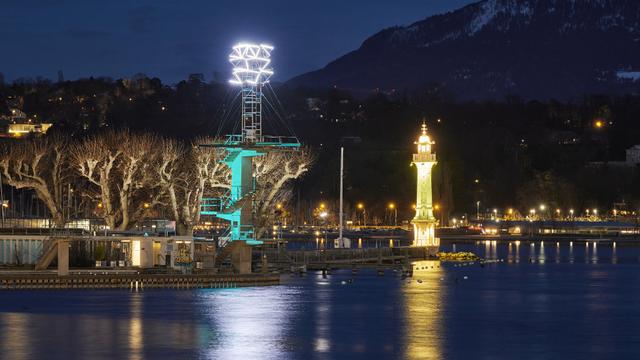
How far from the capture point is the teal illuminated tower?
239 feet

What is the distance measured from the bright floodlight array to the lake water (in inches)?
472

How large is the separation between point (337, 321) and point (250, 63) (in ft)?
87.3

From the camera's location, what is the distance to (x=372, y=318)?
2143 inches

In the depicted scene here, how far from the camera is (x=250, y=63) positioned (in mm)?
76000

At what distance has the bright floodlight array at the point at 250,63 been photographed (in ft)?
246

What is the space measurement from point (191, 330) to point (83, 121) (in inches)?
6099

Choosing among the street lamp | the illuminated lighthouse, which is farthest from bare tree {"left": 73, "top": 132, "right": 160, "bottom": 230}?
the street lamp

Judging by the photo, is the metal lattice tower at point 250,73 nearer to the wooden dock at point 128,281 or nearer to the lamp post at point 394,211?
the wooden dock at point 128,281

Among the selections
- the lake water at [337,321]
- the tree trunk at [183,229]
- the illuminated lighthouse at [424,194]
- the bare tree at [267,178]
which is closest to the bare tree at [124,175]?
the tree trunk at [183,229]

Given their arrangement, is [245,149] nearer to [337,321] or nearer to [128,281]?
[128,281]

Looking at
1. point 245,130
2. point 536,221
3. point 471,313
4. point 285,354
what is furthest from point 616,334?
point 536,221

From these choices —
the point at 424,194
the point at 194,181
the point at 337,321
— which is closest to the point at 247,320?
the point at 337,321

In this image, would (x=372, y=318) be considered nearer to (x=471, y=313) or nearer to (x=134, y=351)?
(x=471, y=313)

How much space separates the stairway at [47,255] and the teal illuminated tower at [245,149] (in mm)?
10997
